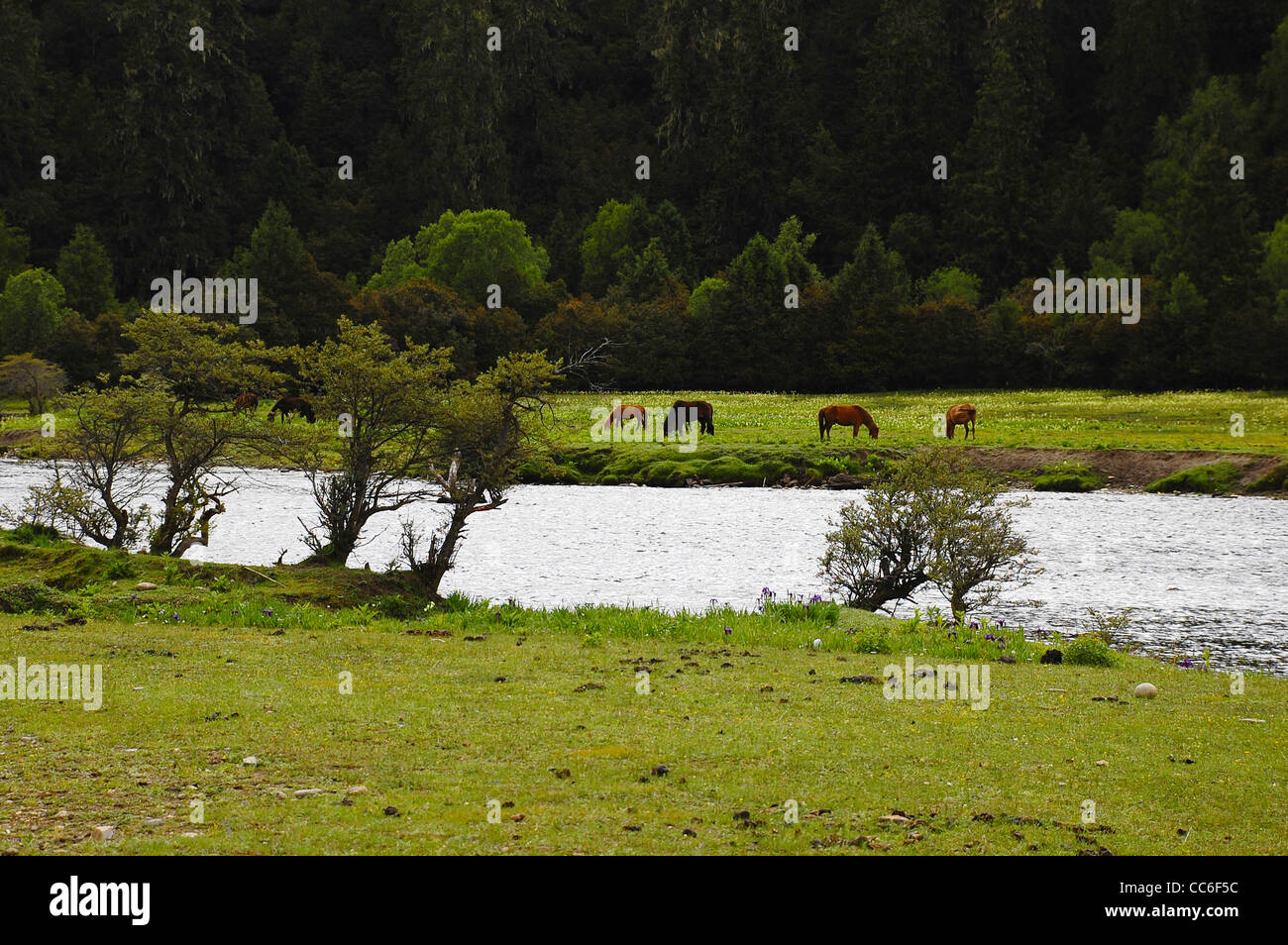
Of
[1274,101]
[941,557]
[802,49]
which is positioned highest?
[802,49]

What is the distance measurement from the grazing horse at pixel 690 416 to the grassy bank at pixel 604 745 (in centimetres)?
4860

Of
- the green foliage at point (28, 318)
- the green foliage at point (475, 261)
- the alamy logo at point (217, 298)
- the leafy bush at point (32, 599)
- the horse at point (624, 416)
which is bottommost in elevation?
the leafy bush at point (32, 599)

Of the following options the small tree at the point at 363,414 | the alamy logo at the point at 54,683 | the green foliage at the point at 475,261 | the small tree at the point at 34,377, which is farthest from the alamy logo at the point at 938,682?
the green foliage at the point at 475,261

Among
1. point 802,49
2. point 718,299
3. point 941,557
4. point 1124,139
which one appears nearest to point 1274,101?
point 1124,139

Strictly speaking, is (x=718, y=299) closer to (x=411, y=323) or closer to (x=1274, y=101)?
(x=411, y=323)

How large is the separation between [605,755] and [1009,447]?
173 ft

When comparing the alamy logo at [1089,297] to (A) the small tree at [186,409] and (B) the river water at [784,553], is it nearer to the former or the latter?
(B) the river water at [784,553]

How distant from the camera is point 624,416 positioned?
75.6 m

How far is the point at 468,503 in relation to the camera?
2930cm

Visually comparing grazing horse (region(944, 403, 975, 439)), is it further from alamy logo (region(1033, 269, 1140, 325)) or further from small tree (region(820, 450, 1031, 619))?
small tree (region(820, 450, 1031, 619))

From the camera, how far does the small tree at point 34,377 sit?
89312mm

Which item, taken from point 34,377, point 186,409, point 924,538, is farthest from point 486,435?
point 34,377

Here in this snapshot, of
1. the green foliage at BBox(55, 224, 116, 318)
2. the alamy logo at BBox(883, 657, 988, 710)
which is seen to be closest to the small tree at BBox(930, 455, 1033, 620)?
the alamy logo at BBox(883, 657, 988, 710)

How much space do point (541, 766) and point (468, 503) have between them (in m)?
17.1
